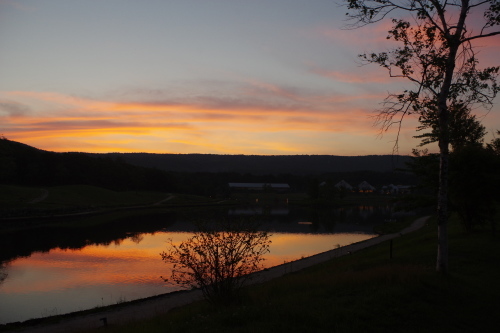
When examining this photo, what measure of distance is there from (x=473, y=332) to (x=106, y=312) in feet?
37.8

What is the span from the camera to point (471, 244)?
1934 centimetres

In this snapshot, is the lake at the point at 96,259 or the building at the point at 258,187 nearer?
the lake at the point at 96,259

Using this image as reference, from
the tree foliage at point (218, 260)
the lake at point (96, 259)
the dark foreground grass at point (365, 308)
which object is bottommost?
the lake at point (96, 259)

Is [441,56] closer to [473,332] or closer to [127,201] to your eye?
[473,332]

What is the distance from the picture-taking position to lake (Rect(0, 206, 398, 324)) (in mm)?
17922

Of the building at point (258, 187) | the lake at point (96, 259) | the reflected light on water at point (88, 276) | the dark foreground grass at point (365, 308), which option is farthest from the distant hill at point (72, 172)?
the dark foreground grass at point (365, 308)

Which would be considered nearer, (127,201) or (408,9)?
(408,9)

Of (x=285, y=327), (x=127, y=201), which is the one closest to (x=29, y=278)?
(x=285, y=327)

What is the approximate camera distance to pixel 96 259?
93.1 ft

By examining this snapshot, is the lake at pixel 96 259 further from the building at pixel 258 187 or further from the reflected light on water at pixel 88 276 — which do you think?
the building at pixel 258 187

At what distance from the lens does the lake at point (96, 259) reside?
17922mm

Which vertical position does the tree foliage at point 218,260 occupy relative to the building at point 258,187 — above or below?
above

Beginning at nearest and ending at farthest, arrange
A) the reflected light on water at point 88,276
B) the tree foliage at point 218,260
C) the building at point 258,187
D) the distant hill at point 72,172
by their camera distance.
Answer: the tree foliage at point 218,260
the reflected light on water at point 88,276
the distant hill at point 72,172
the building at point 258,187

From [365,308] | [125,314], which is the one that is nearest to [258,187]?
[125,314]
